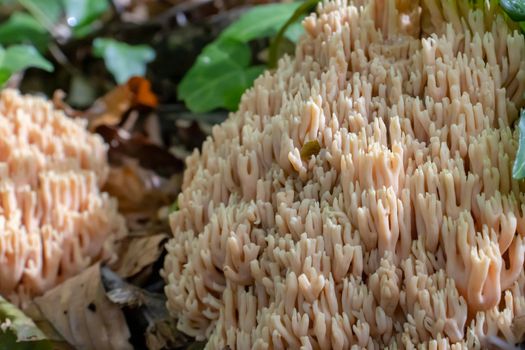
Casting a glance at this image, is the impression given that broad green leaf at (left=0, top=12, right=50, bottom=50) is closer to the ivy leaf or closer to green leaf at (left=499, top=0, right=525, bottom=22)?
the ivy leaf

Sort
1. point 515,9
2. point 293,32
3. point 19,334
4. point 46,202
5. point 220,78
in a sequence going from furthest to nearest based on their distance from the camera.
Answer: point 220,78
point 293,32
point 46,202
point 19,334
point 515,9

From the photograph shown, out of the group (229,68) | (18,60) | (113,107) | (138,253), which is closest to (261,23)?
(229,68)

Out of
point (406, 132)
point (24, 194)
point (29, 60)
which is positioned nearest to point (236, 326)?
point (406, 132)

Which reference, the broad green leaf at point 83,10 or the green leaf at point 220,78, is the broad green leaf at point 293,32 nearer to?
the green leaf at point 220,78

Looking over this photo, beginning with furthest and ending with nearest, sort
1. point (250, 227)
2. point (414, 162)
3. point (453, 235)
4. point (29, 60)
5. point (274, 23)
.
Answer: point (274, 23), point (29, 60), point (250, 227), point (414, 162), point (453, 235)

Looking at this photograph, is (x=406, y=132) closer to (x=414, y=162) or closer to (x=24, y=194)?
(x=414, y=162)

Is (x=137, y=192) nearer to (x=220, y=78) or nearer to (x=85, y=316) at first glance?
(x=220, y=78)
